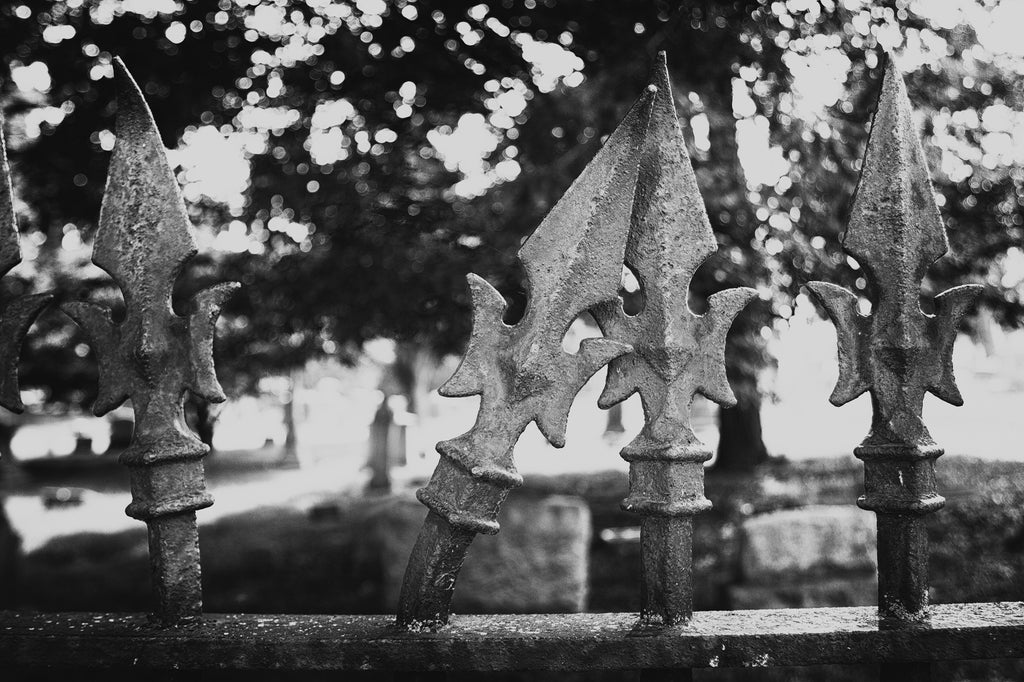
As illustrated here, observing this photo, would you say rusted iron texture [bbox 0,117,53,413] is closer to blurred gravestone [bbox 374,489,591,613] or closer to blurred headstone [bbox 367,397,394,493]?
blurred gravestone [bbox 374,489,591,613]

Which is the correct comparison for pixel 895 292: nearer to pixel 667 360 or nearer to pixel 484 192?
pixel 667 360

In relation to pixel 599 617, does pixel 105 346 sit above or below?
above

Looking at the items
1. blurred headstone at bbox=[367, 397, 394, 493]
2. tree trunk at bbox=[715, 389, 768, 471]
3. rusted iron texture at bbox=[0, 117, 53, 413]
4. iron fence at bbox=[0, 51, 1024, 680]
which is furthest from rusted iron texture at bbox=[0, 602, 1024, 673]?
blurred headstone at bbox=[367, 397, 394, 493]

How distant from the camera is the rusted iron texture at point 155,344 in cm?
128

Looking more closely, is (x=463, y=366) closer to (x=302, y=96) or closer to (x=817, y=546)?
(x=302, y=96)

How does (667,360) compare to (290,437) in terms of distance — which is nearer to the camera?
(667,360)

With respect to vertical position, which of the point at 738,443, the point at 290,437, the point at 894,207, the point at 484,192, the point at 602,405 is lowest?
the point at 290,437

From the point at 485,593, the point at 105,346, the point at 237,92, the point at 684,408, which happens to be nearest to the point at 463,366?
the point at 684,408

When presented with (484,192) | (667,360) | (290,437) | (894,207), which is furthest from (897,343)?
(290,437)

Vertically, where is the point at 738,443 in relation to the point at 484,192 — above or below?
below

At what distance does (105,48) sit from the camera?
3.49m

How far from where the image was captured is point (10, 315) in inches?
51.8

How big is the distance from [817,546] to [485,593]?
228 cm

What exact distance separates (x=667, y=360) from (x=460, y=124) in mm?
3449
